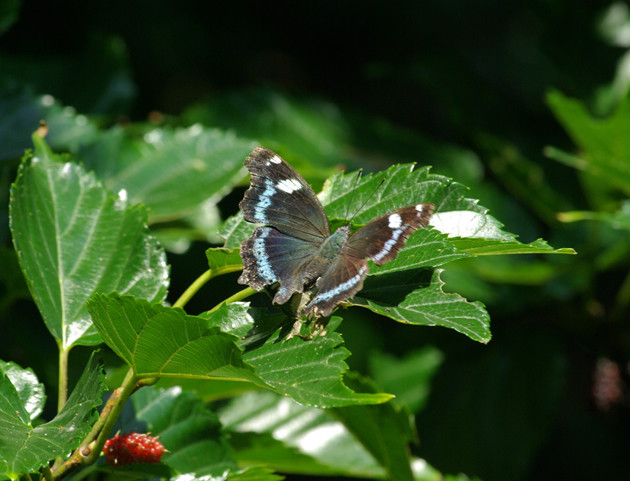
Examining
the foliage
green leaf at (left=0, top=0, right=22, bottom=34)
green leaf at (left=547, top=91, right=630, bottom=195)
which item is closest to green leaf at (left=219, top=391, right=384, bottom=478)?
the foliage

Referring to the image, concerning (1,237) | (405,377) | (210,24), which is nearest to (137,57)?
(210,24)

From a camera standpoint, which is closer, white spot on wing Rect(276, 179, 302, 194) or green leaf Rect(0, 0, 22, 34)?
white spot on wing Rect(276, 179, 302, 194)

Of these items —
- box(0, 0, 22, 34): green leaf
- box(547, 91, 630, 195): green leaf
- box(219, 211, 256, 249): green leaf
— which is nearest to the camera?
box(219, 211, 256, 249): green leaf

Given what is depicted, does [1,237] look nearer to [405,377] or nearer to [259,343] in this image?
[259,343]

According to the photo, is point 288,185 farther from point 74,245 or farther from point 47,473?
point 47,473

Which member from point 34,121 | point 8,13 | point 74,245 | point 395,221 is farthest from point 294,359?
point 8,13

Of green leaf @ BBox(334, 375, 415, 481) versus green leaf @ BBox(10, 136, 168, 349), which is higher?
green leaf @ BBox(10, 136, 168, 349)

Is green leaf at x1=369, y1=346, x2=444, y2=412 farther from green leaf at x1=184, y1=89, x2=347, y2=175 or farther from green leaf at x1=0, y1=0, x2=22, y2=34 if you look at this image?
green leaf at x1=0, y1=0, x2=22, y2=34
